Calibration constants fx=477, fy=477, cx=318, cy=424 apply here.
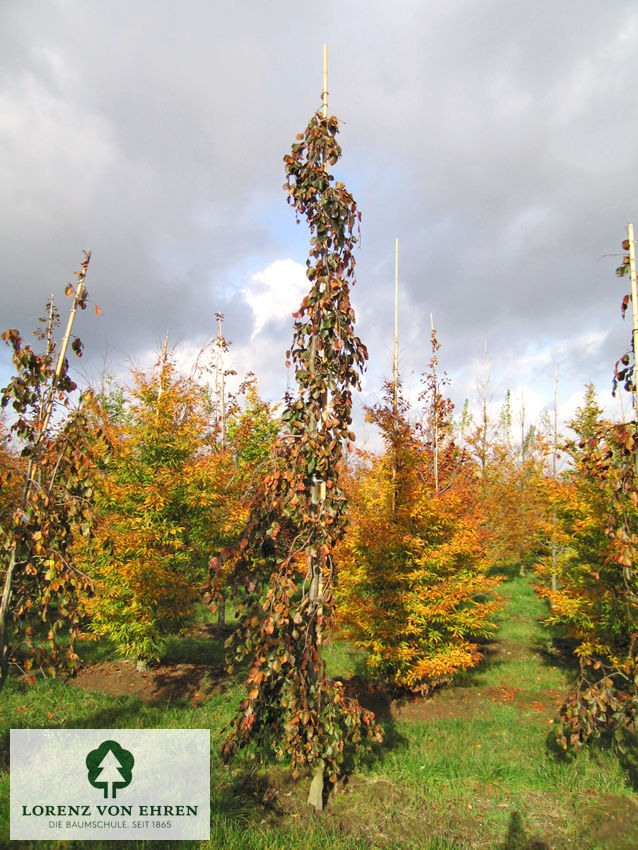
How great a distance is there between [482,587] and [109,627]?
678cm

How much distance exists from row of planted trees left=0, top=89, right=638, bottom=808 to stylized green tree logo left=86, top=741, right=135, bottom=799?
4.42 feet

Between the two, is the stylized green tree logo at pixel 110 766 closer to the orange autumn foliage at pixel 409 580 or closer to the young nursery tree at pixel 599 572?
the orange autumn foliage at pixel 409 580

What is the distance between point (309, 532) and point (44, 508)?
2.39 m

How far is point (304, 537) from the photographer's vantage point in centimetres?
467

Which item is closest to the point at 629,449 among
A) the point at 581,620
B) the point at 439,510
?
the point at 439,510

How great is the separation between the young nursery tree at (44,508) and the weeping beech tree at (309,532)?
4.49ft

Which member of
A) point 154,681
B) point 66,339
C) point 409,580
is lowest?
point 154,681

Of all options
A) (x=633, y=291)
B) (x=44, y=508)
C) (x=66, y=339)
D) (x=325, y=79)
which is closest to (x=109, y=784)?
(x=44, y=508)

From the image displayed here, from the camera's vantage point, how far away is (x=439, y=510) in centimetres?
855

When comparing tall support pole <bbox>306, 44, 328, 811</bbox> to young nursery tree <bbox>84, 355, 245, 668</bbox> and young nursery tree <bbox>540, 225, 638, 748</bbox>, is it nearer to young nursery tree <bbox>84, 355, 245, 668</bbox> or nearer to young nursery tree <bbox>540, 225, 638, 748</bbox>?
young nursery tree <bbox>540, 225, 638, 748</bbox>

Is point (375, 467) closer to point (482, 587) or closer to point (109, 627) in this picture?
point (482, 587)

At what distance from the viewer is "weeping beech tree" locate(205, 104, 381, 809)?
435 centimetres

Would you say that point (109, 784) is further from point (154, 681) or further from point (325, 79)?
point (325, 79)

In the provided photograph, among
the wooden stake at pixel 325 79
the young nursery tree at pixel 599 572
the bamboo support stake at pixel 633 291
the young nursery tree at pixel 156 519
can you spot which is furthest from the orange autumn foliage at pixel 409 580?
the wooden stake at pixel 325 79
